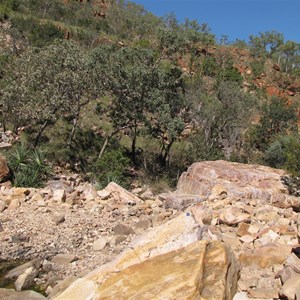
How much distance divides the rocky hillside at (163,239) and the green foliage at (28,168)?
656 millimetres

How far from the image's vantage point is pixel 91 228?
33.2 feet

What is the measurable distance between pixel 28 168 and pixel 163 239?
394 inches

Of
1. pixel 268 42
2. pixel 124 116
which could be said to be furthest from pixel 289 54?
pixel 124 116

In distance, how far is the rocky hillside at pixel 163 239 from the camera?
206 inches

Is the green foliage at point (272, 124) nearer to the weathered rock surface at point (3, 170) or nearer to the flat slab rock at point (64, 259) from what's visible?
the weathered rock surface at point (3, 170)

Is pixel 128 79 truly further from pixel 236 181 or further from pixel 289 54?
pixel 289 54

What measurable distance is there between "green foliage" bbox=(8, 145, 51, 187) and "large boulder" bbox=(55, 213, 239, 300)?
869cm

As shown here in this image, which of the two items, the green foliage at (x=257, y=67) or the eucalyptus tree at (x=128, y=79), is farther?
the green foliage at (x=257, y=67)

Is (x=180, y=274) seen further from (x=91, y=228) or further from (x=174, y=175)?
(x=174, y=175)

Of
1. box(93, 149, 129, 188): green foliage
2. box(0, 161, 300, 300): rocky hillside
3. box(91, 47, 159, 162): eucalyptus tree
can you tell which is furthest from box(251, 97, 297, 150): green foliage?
box(0, 161, 300, 300): rocky hillside

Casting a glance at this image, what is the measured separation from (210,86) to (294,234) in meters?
33.6

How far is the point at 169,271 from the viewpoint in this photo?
5266 mm

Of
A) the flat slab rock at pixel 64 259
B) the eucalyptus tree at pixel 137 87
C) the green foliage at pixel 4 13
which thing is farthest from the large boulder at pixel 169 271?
the green foliage at pixel 4 13

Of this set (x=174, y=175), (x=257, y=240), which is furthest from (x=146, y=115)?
(x=257, y=240)
